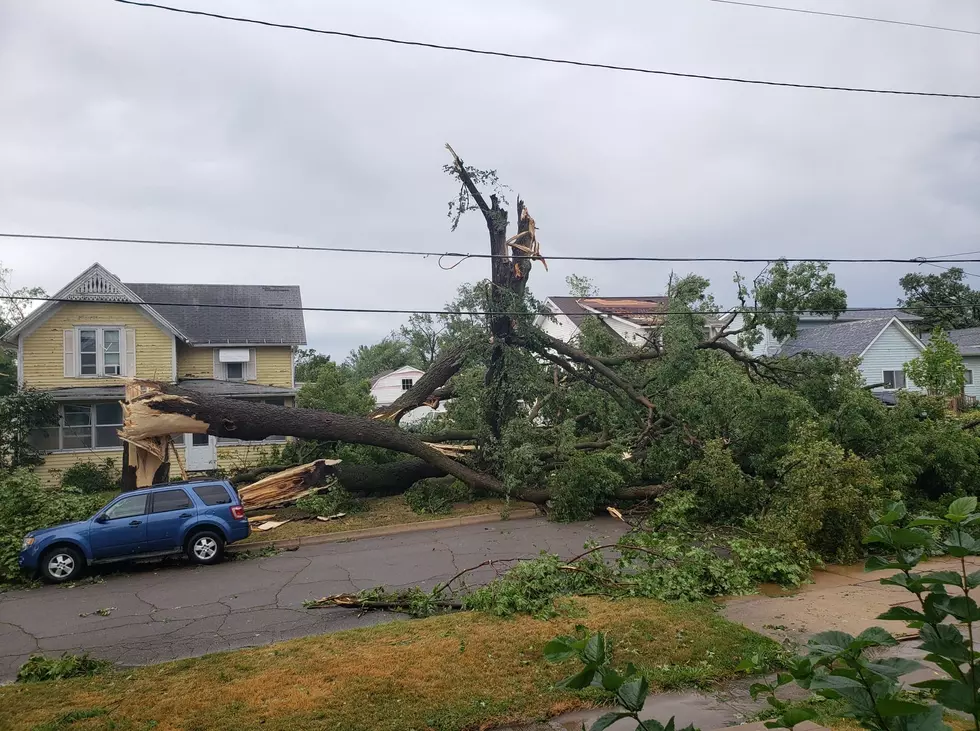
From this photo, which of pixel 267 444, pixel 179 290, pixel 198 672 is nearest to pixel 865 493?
pixel 198 672

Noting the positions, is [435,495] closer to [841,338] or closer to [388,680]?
[388,680]

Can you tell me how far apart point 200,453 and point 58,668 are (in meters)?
18.0

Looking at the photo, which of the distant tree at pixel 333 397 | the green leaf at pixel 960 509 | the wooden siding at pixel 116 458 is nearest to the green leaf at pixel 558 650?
the green leaf at pixel 960 509

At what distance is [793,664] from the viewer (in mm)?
2275

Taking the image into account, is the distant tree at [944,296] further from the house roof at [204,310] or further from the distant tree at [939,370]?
the house roof at [204,310]

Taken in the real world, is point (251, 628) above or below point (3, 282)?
below

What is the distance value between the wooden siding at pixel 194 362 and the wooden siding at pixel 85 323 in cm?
104

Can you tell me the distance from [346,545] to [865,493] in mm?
8545

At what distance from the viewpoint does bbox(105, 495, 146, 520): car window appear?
35.3ft

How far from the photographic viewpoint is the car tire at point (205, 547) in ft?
36.1

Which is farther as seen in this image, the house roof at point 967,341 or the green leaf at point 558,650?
the house roof at point 967,341

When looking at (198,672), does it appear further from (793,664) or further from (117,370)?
(117,370)

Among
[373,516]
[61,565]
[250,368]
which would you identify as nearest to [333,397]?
[250,368]

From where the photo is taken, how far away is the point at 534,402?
1695 cm
